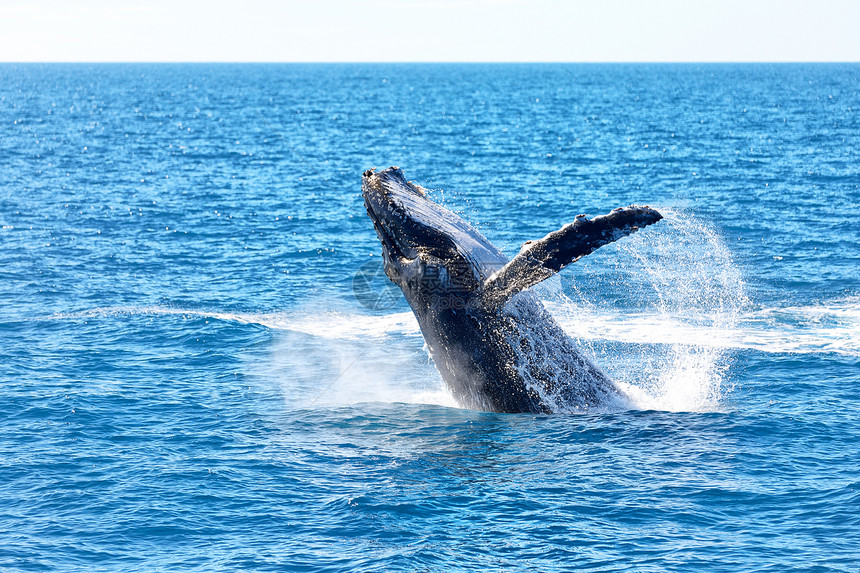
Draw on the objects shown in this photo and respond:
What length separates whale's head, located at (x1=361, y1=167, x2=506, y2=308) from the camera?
14.8 meters

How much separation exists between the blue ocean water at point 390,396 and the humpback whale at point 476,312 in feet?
1.72

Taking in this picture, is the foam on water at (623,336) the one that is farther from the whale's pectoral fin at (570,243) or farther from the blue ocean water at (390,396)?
the whale's pectoral fin at (570,243)

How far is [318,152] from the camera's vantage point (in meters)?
72.2

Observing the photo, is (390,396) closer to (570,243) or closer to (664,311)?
(570,243)

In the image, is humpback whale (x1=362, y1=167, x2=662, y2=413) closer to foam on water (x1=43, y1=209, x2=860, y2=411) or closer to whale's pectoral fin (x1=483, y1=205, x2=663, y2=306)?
whale's pectoral fin (x1=483, y1=205, x2=663, y2=306)

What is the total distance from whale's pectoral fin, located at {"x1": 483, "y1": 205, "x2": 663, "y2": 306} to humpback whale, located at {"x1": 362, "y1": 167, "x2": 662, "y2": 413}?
4 cm

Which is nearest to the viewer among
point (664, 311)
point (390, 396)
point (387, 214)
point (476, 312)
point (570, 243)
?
point (570, 243)

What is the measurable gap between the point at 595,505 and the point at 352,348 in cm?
1073

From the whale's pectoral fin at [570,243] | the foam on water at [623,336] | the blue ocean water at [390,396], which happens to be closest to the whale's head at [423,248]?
the whale's pectoral fin at [570,243]

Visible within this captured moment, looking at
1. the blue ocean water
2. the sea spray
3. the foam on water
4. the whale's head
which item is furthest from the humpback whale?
the sea spray

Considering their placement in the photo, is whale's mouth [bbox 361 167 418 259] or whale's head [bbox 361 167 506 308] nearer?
whale's head [bbox 361 167 506 308]

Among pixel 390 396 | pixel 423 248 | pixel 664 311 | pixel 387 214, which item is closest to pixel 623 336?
pixel 664 311

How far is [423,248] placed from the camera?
14797mm

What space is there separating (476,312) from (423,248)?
146cm
